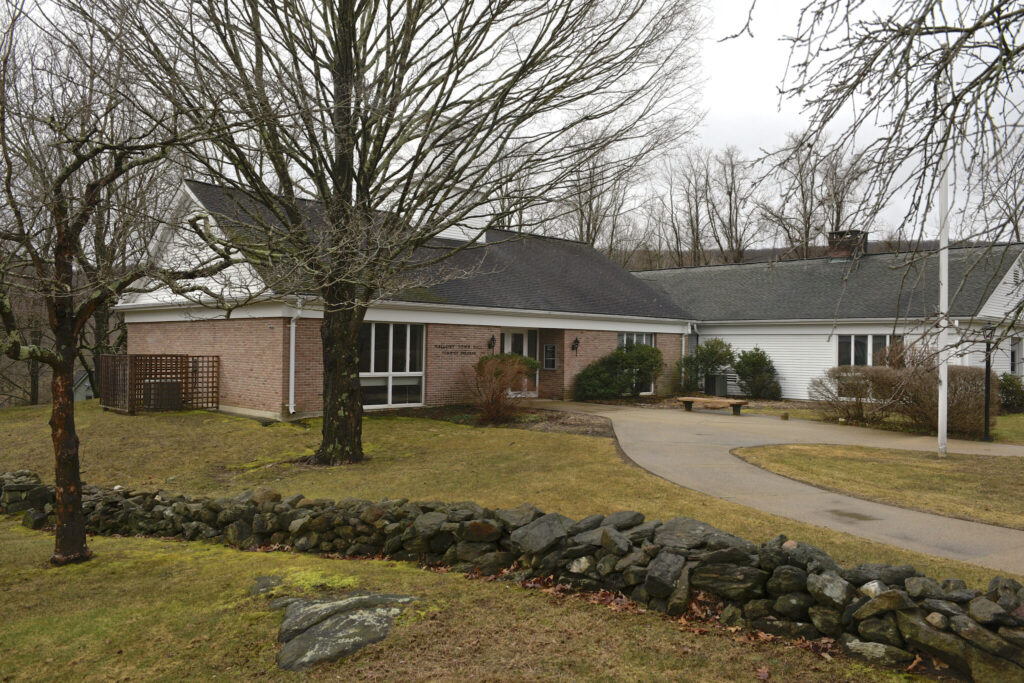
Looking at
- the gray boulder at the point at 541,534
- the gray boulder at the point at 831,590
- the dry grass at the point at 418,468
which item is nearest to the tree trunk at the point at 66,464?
the dry grass at the point at 418,468

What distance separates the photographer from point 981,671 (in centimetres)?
423

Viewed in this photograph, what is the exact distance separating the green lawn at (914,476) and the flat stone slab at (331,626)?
6701mm

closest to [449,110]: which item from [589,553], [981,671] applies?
[589,553]

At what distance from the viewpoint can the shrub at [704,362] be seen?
26.9 meters

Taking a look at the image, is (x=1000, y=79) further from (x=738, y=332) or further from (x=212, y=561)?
(x=738, y=332)

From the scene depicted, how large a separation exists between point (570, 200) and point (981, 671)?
981 cm

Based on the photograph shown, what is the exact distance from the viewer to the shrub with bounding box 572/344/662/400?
23.9m

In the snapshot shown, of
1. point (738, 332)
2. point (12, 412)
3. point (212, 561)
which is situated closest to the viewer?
point (212, 561)

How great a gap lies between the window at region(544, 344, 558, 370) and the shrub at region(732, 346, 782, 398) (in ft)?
24.0

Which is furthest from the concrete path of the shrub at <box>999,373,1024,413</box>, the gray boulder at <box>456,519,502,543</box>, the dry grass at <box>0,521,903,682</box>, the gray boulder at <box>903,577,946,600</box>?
the shrub at <box>999,373,1024,413</box>

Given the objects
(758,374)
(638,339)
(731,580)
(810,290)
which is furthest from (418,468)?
(810,290)

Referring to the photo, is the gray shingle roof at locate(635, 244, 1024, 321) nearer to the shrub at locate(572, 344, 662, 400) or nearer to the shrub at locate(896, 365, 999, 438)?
the shrub at locate(572, 344, 662, 400)

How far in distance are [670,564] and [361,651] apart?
2.42m

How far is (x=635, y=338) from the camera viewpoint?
88.1 feet
